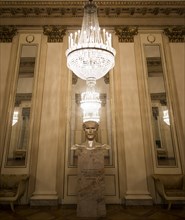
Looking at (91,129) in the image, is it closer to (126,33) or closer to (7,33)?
(126,33)

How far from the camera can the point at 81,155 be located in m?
Result: 3.77

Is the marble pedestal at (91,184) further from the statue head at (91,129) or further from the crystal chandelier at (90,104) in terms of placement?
the crystal chandelier at (90,104)

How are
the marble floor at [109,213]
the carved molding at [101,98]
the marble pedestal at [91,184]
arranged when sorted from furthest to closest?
1. the carved molding at [101,98]
2. the marble pedestal at [91,184]
3. the marble floor at [109,213]

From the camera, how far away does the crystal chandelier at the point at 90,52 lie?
3.34m

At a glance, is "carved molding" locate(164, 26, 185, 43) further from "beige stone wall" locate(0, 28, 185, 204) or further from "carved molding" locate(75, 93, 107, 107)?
"carved molding" locate(75, 93, 107, 107)

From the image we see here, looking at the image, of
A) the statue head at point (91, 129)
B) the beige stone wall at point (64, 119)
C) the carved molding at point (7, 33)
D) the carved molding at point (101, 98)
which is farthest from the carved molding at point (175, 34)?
the carved molding at point (7, 33)

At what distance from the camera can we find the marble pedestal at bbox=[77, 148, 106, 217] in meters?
3.46

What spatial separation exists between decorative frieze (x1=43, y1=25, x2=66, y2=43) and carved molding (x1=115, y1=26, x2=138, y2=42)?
4.80 feet

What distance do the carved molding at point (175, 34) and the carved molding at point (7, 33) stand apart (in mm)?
4061

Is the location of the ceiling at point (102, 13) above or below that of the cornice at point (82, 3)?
below

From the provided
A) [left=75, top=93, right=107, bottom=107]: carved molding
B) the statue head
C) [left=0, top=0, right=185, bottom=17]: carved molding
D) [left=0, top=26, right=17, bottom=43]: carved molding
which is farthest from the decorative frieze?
the statue head

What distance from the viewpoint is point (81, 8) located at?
5594mm

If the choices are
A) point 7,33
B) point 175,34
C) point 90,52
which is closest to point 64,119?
point 90,52

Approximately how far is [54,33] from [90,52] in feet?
8.69
